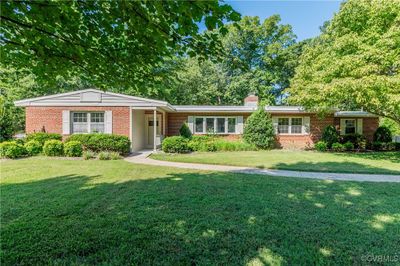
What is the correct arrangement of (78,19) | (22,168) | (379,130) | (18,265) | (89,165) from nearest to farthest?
(18,265) → (78,19) → (22,168) → (89,165) → (379,130)

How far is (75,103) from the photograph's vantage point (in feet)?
44.7

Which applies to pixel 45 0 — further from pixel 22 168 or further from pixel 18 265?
pixel 22 168

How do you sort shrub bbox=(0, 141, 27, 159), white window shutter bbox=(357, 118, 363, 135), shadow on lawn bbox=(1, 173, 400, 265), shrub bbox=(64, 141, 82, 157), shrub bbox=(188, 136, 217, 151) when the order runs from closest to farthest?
shadow on lawn bbox=(1, 173, 400, 265), shrub bbox=(0, 141, 27, 159), shrub bbox=(64, 141, 82, 157), shrub bbox=(188, 136, 217, 151), white window shutter bbox=(357, 118, 363, 135)

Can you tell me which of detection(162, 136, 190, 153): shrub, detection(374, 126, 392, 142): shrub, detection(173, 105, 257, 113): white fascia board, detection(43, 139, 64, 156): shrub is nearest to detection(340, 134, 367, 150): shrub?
detection(374, 126, 392, 142): shrub

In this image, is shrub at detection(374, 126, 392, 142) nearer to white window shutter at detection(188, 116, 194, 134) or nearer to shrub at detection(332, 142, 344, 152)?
shrub at detection(332, 142, 344, 152)

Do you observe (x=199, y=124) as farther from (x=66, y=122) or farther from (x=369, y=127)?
(x=369, y=127)

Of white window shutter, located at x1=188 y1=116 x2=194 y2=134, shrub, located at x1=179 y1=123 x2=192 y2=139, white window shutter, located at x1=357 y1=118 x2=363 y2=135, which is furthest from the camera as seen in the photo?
white window shutter, located at x1=357 y1=118 x2=363 y2=135

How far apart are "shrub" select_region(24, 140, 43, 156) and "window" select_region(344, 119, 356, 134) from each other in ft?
64.5

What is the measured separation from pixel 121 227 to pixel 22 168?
279 inches

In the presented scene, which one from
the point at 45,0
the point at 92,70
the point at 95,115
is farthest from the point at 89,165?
the point at 45,0

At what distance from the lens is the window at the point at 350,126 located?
56.6ft

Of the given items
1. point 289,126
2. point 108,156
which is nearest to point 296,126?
point 289,126

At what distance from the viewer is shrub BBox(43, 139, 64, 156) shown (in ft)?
37.4

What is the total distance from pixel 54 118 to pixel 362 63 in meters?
16.7
